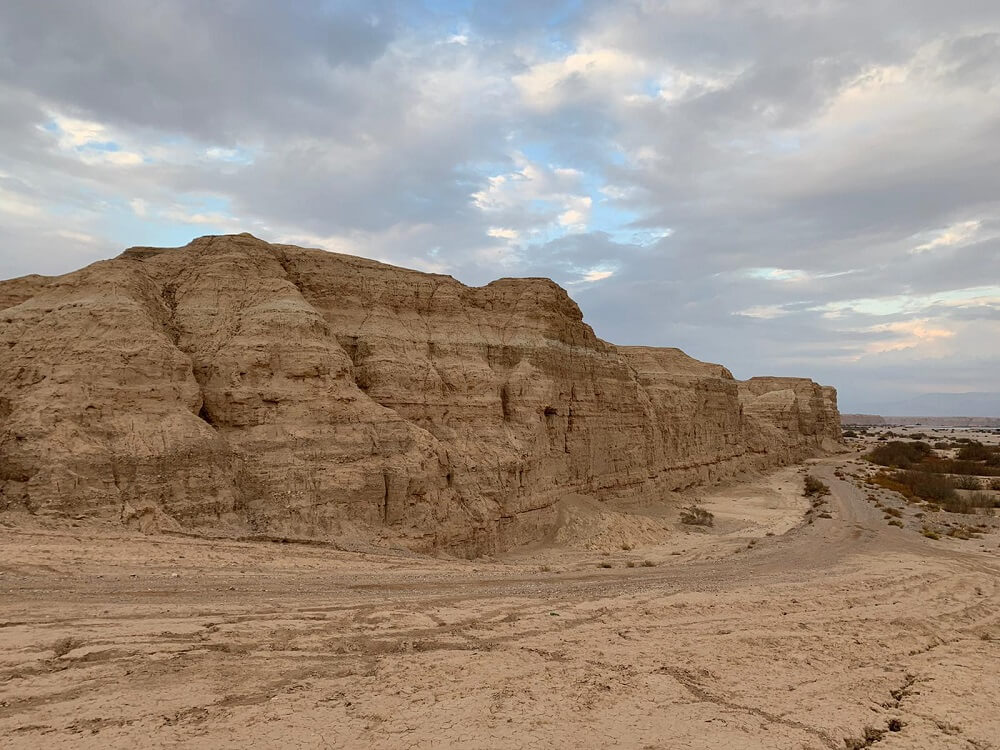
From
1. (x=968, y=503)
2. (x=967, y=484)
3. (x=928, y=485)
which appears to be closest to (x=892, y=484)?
(x=928, y=485)

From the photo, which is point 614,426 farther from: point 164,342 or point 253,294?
point 164,342

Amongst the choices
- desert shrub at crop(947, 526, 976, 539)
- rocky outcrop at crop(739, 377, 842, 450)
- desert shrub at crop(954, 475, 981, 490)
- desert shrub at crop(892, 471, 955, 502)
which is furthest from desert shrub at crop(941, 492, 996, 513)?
rocky outcrop at crop(739, 377, 842, 450)

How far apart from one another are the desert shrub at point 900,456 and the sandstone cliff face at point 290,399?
5136 cm

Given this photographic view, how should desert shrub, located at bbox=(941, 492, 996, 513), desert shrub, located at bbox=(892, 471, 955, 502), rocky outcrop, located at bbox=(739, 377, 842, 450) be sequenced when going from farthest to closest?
rocky outcrop, located at bbox=(739, 377, 842, 450) → desert shrub, located at bbox=(892, 471, 955, 502) → desert shrub, located at bbox=(941, 492, 996, 513)

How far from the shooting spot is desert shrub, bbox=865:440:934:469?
62125mm

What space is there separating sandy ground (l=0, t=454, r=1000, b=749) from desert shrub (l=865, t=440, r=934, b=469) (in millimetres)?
55747

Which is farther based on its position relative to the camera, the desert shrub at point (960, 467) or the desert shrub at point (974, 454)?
the desert shrub at point (974, 454)

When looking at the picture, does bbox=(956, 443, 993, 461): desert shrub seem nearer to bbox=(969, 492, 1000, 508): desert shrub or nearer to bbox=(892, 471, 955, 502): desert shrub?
bbox=(892, 471, 955, 502): desert shrub

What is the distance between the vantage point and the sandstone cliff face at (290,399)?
539 inches

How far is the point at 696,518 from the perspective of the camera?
28.4m

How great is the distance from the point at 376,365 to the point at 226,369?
462 centimetres

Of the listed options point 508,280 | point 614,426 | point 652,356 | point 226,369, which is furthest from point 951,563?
point 652,356

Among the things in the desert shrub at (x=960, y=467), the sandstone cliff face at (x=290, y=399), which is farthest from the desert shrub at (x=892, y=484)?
the sandstone cliff face at (x=290, y=399)

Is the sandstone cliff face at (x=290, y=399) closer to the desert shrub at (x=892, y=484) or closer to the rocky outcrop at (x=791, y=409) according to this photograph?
the desert shrub at (x=892, y=484)
